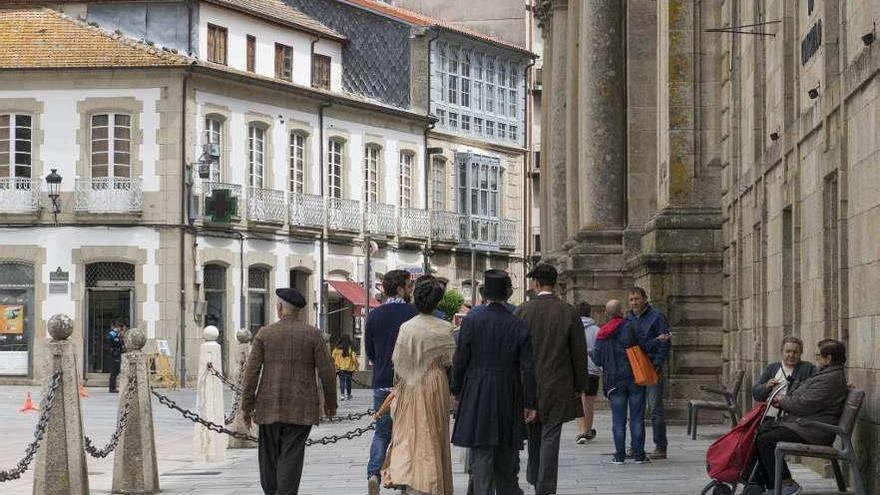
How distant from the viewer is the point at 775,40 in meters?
20.9

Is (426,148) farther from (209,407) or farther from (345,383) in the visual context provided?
(209,407)

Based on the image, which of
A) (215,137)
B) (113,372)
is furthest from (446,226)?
(113,372)

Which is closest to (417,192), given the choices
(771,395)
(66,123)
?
(66,123)

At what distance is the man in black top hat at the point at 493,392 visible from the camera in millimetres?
15211

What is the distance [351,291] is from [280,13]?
795cm

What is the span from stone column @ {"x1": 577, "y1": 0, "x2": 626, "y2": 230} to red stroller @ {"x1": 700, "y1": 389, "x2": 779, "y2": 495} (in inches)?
758

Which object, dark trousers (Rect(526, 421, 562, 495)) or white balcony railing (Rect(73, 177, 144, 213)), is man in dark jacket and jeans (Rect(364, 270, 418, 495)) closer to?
dark trousers (Rect(526, 421, 562, 495))

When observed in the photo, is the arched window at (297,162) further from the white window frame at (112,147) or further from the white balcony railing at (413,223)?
the white window frame at (112,147)

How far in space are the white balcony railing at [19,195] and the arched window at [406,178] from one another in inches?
550

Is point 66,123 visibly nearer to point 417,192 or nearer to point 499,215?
point 417,192

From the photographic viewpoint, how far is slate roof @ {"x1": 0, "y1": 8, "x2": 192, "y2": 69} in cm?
5606

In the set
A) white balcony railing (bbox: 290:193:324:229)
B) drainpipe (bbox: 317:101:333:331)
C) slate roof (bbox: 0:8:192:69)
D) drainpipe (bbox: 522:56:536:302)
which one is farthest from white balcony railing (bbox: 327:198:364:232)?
drainpipe (bbox: 522:56:536:302)

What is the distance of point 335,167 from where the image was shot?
63656 millimetres

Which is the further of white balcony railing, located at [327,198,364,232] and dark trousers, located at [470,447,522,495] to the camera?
white balcony railing, located at [327,198,364,232]
